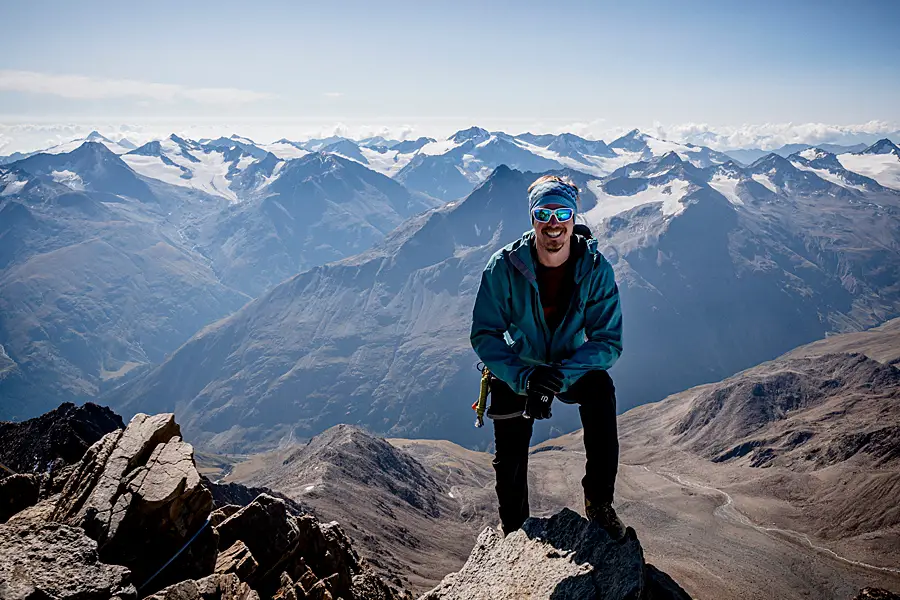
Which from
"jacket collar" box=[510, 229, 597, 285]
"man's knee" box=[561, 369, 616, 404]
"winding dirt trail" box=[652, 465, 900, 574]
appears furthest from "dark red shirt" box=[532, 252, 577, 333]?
"winding dirt trail" box=[652, 465, 900, 574]

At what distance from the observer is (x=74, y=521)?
29.5ft

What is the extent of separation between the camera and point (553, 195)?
342 inches

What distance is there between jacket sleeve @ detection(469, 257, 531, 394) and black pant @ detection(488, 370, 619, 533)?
0.74 m

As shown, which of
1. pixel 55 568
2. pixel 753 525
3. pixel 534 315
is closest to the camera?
pixel 55 568

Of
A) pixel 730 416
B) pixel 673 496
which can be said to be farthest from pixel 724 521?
pixel 730 416

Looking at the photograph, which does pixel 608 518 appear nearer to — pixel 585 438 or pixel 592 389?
pixel 585 438

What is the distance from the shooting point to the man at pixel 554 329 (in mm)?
8352

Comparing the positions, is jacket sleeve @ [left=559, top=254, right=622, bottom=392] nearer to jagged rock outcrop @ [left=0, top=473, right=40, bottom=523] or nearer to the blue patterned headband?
the blue patterned headband

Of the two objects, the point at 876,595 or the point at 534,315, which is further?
the point at 876,595

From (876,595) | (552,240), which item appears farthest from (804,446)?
(552,240)

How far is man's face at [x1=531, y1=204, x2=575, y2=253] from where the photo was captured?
335 inches

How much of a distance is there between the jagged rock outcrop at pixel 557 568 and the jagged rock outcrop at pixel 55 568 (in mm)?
4733

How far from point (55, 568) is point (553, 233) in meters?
8.08

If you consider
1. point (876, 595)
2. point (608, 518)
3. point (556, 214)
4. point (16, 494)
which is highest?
point (556, 214)
